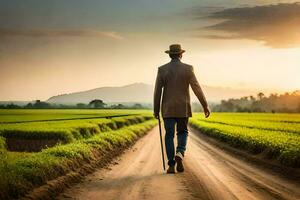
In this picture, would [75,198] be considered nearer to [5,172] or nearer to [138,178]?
[5,172]

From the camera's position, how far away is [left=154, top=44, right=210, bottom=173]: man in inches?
496

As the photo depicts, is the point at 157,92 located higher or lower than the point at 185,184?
higher

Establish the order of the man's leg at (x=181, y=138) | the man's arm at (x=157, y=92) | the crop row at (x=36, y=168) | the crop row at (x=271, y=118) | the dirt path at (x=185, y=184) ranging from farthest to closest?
1. the crop row at (x=271, y=118)
2. the man's arm at (x=157, y=92)
3. the man's leg at (x=181, y=138)
4. the dirt path at (x=185, y=184)
5. the crop row at (x=36, y=168)

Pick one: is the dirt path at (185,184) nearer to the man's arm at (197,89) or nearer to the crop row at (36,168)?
the crop row at (36,168)

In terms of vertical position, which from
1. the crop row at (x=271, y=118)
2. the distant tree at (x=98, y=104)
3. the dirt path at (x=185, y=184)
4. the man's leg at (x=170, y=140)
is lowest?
the dirt path at (x=185, y=184)

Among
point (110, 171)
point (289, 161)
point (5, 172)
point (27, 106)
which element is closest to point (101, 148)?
point (110, 171)

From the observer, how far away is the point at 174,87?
42.0ft

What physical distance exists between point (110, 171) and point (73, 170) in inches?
47.0

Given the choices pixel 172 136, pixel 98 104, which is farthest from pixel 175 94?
pixel 98 104

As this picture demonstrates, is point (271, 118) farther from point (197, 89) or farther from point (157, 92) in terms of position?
point (157, 92)

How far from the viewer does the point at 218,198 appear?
28.5ft

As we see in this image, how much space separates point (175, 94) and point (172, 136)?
1.17 m

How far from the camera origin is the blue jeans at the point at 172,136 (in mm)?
12469

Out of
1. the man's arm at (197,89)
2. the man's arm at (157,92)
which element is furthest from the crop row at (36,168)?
the man's arm at (197,89)
